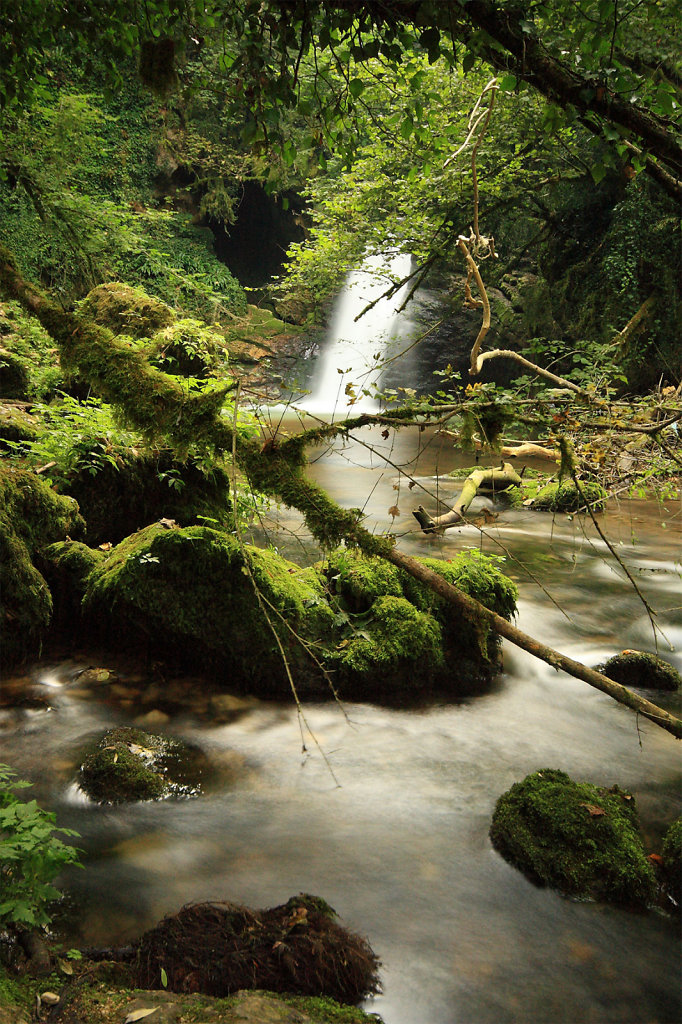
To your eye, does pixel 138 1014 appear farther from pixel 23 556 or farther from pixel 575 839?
pixel 23 556

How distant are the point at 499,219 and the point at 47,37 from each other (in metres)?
14.5

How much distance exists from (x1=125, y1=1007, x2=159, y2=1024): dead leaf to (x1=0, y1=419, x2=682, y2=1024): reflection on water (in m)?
0.82

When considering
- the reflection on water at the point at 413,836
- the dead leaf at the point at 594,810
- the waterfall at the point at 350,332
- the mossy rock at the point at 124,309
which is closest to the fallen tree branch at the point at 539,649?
the reflection on water at the point at 413,836

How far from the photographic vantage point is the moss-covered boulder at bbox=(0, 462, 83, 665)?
4574 millimetres

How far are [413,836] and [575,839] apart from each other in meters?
0.90

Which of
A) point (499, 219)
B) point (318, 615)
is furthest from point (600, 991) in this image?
point (499, 219)

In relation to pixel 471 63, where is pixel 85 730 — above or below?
below

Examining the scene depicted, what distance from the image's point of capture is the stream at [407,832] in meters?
2.89

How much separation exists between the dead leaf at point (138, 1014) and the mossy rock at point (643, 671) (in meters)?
4.52

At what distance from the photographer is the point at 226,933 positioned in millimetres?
2775

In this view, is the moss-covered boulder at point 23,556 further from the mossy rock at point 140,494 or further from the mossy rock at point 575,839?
the mossy rock at point 575,839

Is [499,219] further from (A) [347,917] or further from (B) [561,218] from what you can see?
(A) [347,917]

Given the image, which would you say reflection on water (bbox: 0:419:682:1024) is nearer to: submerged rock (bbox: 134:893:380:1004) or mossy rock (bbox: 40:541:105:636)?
submerged rock (bbox: 134:893:380:1004)

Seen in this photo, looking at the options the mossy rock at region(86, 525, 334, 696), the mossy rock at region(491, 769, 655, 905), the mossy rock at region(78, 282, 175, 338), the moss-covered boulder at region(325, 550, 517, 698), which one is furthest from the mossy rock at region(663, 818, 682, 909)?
the mossy rock at region(78, 282, 175, 338)
